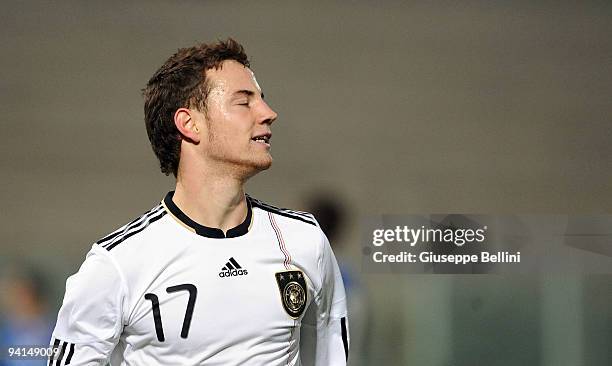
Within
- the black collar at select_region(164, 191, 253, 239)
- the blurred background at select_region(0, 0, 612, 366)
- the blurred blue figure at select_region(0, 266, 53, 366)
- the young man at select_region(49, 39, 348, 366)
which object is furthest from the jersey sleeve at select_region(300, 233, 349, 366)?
the blurred blue figure at select_region(0, 266, 53, 366)

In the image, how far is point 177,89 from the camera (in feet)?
5.02

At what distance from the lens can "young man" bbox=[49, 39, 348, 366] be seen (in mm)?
1402

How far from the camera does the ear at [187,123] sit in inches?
59.7

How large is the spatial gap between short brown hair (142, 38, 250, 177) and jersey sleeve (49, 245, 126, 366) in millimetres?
255

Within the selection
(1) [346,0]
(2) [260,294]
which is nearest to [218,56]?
(2) [260,294]

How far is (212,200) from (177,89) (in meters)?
0.20

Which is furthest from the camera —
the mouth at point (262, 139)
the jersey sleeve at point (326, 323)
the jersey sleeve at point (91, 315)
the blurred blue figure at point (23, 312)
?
the blurred blue figure at point (23, 312)

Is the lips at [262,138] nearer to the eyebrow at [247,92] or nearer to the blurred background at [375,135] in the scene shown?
the eyebrow at [247,92]

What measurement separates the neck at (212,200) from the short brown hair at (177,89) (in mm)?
82

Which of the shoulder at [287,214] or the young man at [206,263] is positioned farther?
the shoulder at [287,214]

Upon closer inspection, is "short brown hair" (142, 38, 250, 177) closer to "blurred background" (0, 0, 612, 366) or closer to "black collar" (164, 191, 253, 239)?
"black collar" (164, 191, 253, 239)

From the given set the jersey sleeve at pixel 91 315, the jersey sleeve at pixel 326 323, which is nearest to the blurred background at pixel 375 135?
the jersey sleeve at pixel 326 323

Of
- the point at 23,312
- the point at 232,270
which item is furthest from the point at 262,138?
the point at 23,312

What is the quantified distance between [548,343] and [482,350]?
0.73 feet
